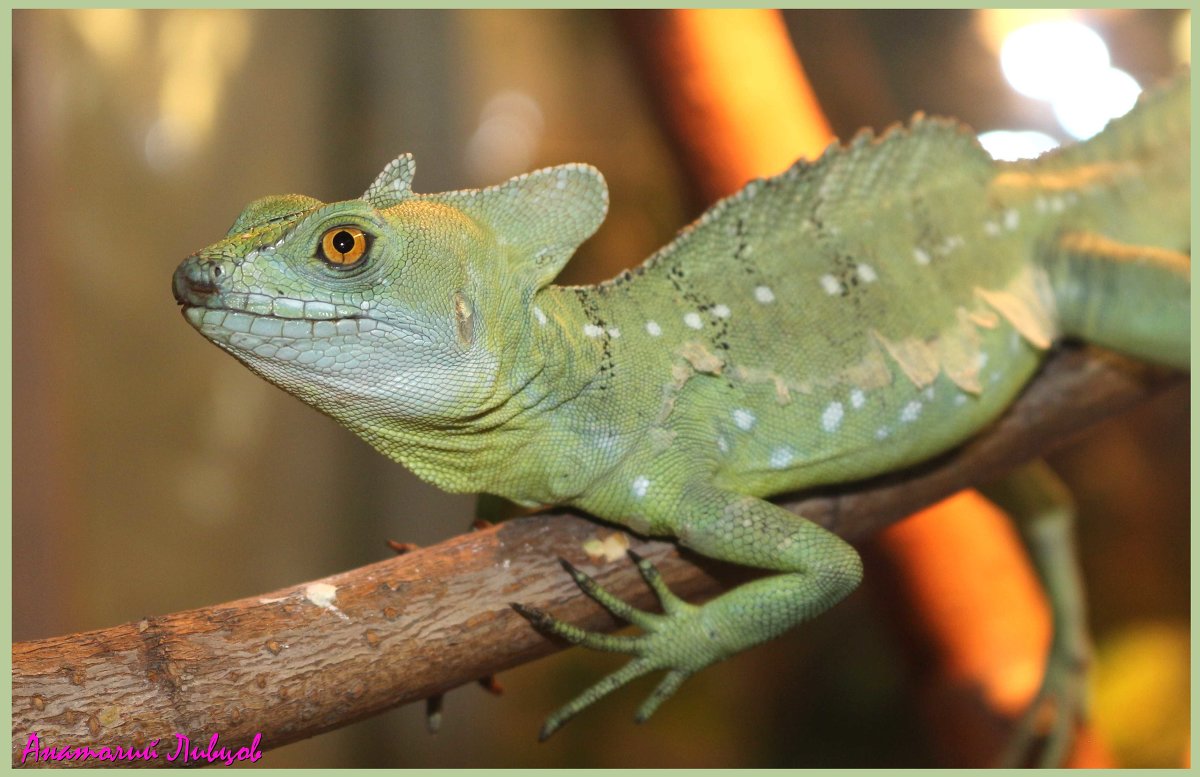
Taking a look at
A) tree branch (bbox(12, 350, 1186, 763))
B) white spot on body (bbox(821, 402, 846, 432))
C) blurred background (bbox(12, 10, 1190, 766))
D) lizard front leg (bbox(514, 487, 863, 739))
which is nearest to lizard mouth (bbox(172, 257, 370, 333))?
tree branch (bbox(12, 350, 1186, 763))

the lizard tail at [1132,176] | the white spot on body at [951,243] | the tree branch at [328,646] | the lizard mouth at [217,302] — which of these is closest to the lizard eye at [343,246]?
the lizard mouth at [217,302]

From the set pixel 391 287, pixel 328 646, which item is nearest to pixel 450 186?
pixel 391 287

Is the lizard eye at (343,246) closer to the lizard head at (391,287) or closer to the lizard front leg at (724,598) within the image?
the lizard head at (391,287)

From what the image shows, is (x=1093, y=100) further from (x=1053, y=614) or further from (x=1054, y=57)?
(x=1053, y=614)

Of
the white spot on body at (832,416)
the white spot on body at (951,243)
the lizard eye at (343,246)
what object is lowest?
the white spot on body at (832,416)

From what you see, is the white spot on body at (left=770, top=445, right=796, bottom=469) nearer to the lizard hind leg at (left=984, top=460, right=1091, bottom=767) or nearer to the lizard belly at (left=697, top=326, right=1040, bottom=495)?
the lizard belly at (left=697, top=326, right=1040, bottom=495)

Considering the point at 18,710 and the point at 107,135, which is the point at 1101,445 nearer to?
the point at 18,710

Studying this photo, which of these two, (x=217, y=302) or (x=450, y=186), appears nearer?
(x=217, y=302)
